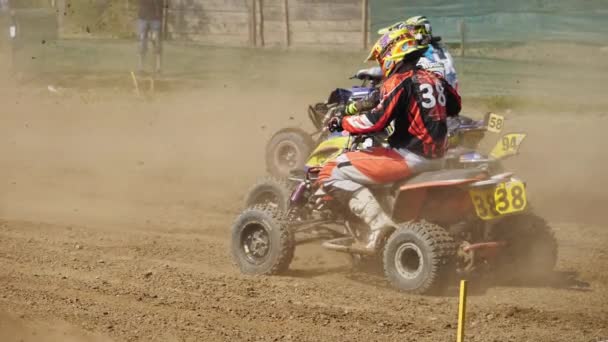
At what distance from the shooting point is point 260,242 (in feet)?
26.9

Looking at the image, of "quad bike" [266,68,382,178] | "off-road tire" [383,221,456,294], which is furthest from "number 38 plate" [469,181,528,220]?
"quad bike" [266,68,382,178]

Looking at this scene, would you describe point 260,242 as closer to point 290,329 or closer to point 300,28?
point 290,329

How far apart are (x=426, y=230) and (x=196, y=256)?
95.7 inches

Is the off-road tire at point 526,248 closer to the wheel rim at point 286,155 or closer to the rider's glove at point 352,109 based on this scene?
the rider's glove at point 352,109

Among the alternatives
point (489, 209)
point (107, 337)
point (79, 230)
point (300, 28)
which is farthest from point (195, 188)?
point (300, 28)

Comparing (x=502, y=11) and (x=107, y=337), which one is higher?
(x=502, y=11)

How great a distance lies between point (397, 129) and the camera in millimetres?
7664

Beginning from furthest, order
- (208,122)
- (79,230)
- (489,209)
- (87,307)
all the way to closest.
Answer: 1. (208,122)
2. (79,230)
3. (489,209)
4. (87,307)

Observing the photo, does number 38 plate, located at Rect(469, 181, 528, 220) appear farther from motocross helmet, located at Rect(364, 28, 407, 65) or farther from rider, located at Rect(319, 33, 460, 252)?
motocross helmet, located at Rect(364, 28, 407, 65)

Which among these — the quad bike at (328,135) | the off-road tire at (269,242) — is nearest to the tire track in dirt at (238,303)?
the off-road tire at (269,242)

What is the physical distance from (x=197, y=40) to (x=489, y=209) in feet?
56.1

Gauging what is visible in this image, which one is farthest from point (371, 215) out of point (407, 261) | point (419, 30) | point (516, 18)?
point (516, 18)

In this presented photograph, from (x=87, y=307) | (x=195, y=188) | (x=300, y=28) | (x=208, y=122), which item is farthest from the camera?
(x=300, y=28)

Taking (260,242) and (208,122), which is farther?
(208,122)
